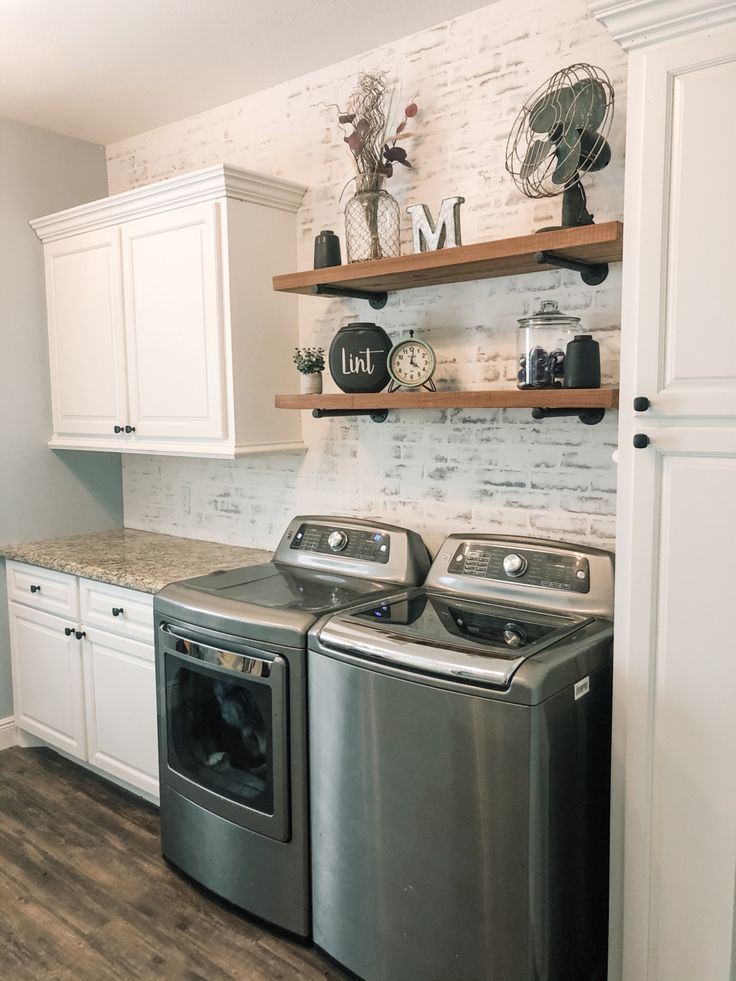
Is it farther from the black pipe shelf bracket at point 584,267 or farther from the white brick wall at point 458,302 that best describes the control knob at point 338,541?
the black pipe shelf bracket at point 584,267

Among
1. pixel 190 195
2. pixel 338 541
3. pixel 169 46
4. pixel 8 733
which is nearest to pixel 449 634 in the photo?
pixel 338 541

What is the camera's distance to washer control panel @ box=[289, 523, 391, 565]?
2537mm

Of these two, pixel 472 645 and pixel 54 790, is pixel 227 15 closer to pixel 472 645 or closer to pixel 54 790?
pixel 472 645

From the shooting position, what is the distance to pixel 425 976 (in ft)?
6.02

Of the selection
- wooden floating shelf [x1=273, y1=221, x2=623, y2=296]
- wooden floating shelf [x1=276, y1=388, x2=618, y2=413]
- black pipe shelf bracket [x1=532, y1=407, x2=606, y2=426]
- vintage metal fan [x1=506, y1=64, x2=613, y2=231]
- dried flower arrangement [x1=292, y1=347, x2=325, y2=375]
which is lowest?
black pipe shelf bracket [x1=532, y1=407, x2=606, y2=426]

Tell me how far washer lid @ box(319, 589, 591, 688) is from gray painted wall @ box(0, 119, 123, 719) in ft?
6.29

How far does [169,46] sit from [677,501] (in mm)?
2172

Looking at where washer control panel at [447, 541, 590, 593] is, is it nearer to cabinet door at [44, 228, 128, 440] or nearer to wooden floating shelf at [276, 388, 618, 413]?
wooden floating shelf at [276, 388, 618, 413]

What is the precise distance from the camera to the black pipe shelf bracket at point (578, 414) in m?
2.11

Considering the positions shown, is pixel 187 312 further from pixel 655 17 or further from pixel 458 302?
pixel 655 17

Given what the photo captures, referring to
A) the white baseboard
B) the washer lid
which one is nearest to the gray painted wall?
the white baseboard

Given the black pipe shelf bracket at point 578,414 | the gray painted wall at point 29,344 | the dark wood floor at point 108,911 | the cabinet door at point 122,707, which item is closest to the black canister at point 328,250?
the black pipe shelf bracket at point 578,414

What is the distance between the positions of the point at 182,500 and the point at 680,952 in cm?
248

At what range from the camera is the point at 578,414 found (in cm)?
214
